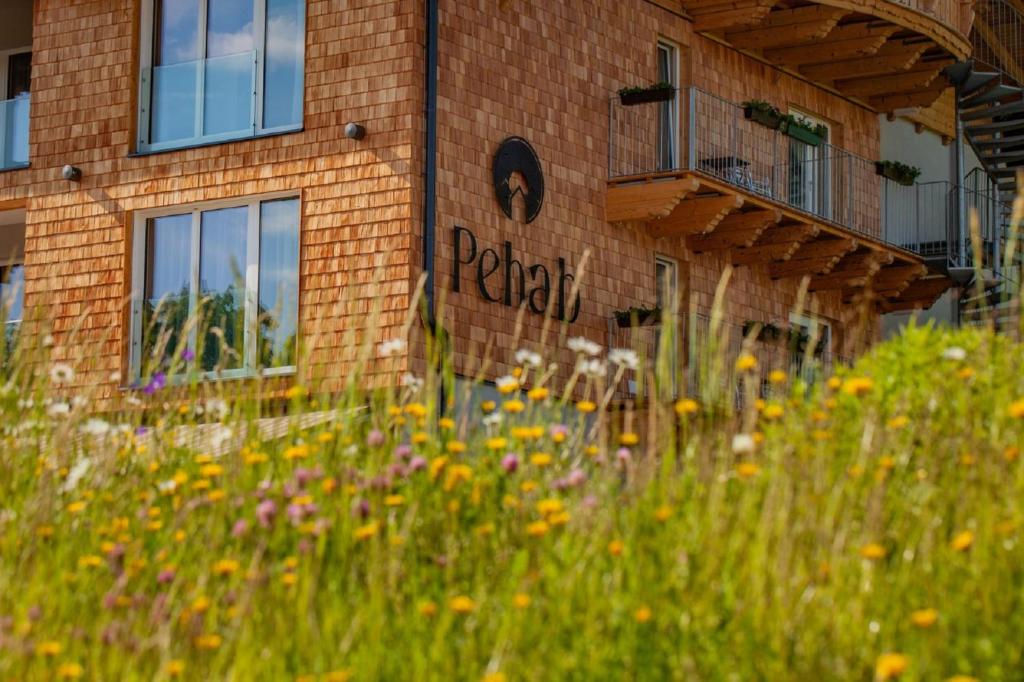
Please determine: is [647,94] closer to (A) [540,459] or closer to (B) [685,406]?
(B) [685,406]

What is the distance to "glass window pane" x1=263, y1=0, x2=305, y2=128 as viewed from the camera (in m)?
19.9

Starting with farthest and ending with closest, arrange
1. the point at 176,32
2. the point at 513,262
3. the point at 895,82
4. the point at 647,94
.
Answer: the point at 895,82
the point at 647,94
the point at 176,32
the point at 513,262

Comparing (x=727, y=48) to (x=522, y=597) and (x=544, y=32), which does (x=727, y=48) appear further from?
(x=522, y=597)

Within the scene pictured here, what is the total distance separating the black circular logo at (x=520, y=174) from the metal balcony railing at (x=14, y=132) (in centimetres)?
573

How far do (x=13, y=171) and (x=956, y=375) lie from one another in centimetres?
1571

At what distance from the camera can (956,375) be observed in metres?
8.08

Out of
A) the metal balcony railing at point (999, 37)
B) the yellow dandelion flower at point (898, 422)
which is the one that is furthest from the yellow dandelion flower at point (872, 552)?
the metal balcony railing at point (999, 37)

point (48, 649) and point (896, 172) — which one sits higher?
point (896, 172)

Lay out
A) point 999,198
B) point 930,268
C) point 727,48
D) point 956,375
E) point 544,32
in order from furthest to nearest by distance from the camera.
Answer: point 999,198
point 930,268
point 727,48
point 544,32
point 956,375

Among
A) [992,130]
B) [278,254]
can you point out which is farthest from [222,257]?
[992,130]

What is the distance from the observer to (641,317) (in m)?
21.2

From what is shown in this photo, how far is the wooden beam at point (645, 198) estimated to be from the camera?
21.2 metres

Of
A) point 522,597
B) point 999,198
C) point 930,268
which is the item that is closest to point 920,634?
point 522,597

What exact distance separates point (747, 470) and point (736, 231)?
15.9m
